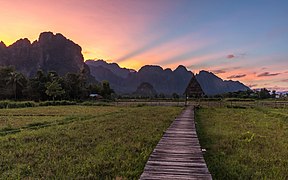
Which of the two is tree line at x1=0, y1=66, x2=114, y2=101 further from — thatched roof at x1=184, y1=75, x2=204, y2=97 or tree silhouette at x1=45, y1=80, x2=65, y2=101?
thatched roof at x1=184, y1=75, x2=204, y2=97

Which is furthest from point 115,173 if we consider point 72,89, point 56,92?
point 72,89

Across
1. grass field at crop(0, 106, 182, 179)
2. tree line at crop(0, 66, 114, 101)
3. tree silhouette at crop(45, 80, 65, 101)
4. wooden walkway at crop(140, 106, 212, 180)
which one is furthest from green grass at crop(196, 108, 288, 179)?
Result: tree line at crop(0, 66, 114, 101)

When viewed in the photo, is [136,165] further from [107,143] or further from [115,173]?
[107,143]

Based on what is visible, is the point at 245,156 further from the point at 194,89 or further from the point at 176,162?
the point at 194,89

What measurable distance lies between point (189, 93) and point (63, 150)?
127 feet

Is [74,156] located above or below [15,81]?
below

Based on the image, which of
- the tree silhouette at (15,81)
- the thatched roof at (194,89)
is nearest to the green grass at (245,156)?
the thatched roof at (194,89)

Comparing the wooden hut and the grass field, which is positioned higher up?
the wooden hut

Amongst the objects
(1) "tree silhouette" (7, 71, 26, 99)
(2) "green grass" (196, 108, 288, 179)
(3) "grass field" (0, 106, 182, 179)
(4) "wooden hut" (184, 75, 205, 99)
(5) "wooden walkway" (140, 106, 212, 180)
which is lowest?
(2) "green grass" (196, 108, 288, 179)

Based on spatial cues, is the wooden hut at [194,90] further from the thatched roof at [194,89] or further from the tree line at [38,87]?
the tree line at [38,87]

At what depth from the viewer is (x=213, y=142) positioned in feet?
41.1

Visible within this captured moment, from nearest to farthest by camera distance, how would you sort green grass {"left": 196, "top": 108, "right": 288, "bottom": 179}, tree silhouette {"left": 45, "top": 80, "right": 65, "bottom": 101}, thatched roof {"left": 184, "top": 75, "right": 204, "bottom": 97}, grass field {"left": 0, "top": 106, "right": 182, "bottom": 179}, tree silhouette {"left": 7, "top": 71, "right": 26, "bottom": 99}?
grass field {"left": 0, "top": 106, "right": 182, "bottom": 179}
green grass {"left": 196, "top": 108, "right": 288, "bottom": 179}
thatched roof {"left": 184, "top": 75, "right": 204, "bottom": 97}
tree silhouette {"left": 45, "top": 80, "right": 65, "bottom": 101}
tree silhouette {"left": 7, "top": 71, "right": 26, "bottom": 99}

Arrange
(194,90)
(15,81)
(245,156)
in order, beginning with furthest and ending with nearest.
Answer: (15,81) → (194,90) → (245,156)

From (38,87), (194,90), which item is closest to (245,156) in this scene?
(194,90)
